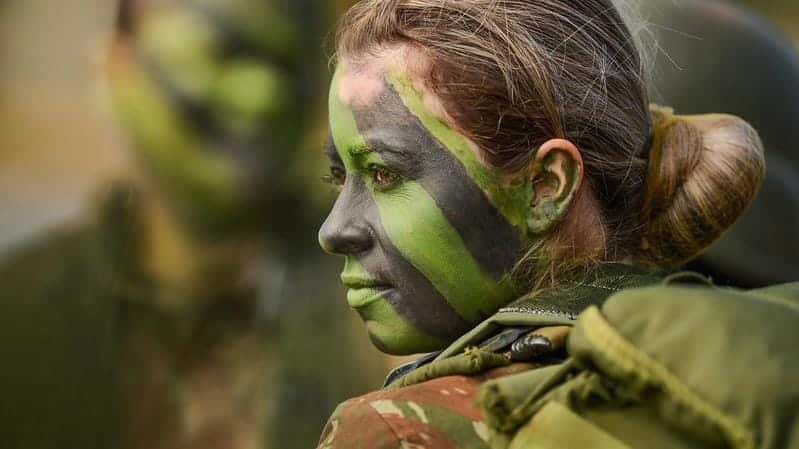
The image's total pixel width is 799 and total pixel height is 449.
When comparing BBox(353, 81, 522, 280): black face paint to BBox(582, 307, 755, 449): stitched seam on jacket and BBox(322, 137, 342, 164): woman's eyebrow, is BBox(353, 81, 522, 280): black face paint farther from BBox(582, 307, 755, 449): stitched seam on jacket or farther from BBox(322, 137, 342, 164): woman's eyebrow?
BBox(582, 307, 755, 449): stitched seam on jacket

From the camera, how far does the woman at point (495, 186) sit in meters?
1.32

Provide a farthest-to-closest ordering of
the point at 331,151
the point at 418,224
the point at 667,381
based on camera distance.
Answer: the point at 331,151 → the point at 418,224 → the point at 667,381

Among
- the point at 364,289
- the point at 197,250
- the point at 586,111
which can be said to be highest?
the point at 586,111

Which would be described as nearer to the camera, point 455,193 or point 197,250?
point 455,193

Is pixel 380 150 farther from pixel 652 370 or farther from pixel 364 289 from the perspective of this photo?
pixel 652 370

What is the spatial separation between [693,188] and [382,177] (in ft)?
1.18

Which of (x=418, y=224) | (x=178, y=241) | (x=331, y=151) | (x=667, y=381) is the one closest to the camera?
(x=667, y=381)

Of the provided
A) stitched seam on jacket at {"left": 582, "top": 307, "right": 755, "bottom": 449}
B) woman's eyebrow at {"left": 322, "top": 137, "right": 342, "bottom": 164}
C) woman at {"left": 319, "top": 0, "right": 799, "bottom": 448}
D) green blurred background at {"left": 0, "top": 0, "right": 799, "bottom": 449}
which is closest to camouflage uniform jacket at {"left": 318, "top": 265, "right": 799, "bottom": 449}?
stitched seam on jacket at {"left": 582, "top": 307, "right": 755, "bottom": 449}

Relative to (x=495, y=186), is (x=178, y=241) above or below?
below

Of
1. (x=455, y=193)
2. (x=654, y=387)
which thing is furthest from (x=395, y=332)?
(x=654, y=387)

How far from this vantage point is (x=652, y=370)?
3.28 ft

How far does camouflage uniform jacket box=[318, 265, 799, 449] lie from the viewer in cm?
97

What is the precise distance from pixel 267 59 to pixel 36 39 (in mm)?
1123

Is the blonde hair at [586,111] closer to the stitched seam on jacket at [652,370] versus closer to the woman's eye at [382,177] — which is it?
the woman's eye at [382,177]
